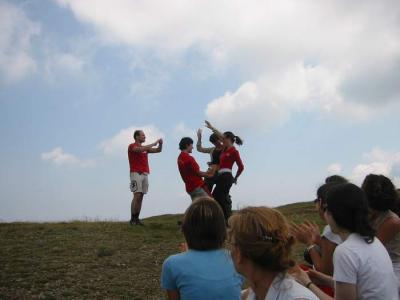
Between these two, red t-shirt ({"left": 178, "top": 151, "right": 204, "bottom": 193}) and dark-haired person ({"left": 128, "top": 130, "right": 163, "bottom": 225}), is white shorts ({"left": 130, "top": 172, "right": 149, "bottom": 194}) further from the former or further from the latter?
red t-shirt ({"left": 178, "top": 151, "right": 204, "bottom": 193})

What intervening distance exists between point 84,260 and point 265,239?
6.43m

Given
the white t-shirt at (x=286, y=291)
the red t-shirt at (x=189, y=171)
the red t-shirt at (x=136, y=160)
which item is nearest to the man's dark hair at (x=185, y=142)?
the red t-shirt at (x=189, y=171)

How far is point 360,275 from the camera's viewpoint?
3320 millimetres

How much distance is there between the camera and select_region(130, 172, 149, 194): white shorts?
1204 centimetres

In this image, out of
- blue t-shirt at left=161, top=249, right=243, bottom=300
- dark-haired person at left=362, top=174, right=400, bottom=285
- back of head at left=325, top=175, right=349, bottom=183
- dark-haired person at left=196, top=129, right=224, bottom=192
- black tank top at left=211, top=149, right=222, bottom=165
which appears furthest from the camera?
black tank top at left=211, top=149, right=222, bottom=165

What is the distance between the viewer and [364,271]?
332 cm

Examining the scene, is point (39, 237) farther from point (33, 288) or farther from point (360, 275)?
point (360, 275)

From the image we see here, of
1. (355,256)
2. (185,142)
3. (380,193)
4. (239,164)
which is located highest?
(185,142)

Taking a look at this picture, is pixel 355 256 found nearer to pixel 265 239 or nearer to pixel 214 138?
pixel 265 239

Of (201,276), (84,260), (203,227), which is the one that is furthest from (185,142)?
(201,276)

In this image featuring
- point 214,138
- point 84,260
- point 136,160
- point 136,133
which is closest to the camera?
point 84,260

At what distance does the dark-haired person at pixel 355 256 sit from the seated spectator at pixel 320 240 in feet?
1.29

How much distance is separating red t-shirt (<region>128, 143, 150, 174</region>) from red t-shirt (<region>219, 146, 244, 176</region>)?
2.26m

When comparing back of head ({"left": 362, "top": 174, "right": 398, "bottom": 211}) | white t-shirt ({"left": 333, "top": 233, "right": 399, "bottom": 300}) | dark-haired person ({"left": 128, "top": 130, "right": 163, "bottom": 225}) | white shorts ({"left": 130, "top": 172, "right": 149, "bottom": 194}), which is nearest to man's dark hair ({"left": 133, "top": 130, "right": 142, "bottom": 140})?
dark-haired person ({"left": 128, "top": 130, "right": 163, "bottom": 225})
